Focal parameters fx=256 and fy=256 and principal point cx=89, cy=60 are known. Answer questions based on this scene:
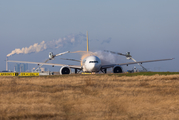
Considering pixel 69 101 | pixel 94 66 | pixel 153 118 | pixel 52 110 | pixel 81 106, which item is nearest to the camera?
pixel 153 118

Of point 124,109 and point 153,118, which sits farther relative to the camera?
point 124,109

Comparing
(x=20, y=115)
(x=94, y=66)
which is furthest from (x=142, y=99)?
(x=94, y=66)

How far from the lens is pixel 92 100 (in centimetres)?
1623

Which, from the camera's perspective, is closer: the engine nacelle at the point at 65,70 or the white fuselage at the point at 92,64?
the white fuselage at the point at 92,64

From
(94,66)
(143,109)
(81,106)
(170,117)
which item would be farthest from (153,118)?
(94,66)

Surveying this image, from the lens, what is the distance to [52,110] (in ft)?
42.8

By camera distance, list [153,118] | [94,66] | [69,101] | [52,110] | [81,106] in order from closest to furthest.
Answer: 1. [153,118]
2. [52,110]
3. [81,106]
4. [69,101]
5. [94,66]

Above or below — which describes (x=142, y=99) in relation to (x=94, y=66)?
below

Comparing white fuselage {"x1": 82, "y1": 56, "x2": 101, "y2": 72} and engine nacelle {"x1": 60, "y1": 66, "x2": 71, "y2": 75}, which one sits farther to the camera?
engine nacelle {"x1": 60, "y1": 66, "x2": 71, "y2": 75}

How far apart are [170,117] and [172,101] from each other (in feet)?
14.9

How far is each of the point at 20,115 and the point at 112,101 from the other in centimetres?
619

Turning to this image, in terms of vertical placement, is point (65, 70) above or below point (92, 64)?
below

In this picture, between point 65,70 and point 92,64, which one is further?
point 65,70

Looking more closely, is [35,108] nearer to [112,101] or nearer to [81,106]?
[81,106]
